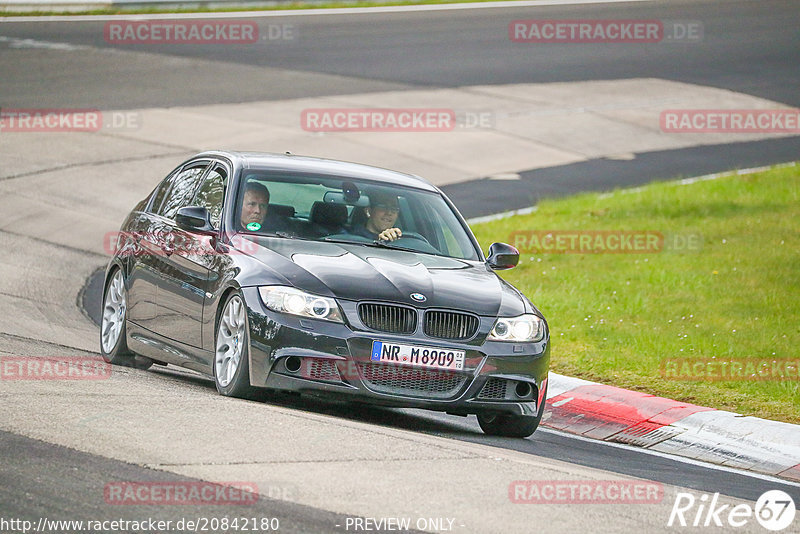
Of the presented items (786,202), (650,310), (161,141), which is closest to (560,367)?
(650,310)

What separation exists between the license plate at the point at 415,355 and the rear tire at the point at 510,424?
0.68 m

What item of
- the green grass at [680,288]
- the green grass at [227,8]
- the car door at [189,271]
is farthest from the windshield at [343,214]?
the green grass at [227,8]

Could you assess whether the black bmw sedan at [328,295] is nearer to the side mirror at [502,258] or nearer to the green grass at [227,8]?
the side mirror at [502,258]

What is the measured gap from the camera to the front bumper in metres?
8.25

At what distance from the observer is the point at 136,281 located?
1027cm

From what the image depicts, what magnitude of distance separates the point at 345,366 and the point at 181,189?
9.53 feet

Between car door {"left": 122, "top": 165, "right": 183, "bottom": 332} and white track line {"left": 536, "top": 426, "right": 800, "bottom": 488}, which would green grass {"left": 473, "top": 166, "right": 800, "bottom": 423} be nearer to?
white track line {"left": 536, "top": 426, "right": 800, "bottom": 488}

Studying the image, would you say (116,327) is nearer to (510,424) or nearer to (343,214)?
(343,214)

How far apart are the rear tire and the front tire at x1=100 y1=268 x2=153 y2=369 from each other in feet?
9.36

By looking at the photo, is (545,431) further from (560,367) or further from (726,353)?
(726,353)

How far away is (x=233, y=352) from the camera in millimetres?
8664

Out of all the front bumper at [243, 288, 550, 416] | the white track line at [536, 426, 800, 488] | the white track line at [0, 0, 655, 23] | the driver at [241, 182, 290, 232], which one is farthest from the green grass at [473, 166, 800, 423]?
the white track line at [0, 0, 655, 23]

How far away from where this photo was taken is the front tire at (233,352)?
27.7ft

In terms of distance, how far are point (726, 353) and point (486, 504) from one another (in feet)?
19.7
